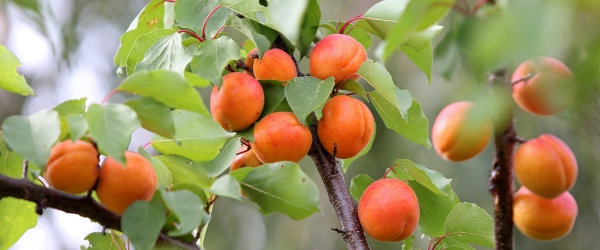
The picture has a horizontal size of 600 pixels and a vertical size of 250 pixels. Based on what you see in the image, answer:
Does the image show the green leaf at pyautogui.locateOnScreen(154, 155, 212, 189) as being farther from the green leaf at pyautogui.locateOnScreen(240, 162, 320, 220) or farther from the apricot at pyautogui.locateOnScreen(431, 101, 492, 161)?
the apricot at pyautogui.locateOnScreen(431, 101, 492, 161)

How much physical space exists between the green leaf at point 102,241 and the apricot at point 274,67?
263mm

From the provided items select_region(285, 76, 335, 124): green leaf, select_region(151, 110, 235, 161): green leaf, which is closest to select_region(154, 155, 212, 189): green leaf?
select_region(151, 110, 235, 161): green leaf

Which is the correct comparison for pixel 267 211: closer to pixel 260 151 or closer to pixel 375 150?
pixel 260 151

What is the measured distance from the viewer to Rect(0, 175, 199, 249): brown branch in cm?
60

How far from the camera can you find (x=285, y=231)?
3.74 meters

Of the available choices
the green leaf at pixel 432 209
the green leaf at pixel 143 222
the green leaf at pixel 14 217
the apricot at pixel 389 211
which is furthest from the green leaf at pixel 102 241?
the green leaf at pixel 432 209

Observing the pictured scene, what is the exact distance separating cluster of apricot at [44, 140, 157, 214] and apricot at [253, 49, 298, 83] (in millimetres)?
273

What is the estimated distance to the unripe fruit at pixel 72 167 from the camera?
57 centimetres

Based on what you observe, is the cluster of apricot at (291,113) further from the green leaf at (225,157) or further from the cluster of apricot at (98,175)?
the cluster of apricot at (98,175)

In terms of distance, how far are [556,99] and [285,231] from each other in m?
3.45

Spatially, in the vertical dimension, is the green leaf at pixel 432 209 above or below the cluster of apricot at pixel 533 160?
below

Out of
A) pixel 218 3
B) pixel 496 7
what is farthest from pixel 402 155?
pixel 496 7

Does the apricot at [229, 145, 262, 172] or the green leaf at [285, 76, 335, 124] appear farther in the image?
the apricot at [229, 145, 262, 172]

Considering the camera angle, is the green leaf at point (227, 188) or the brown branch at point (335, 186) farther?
the brown branch at point (335, 186)
